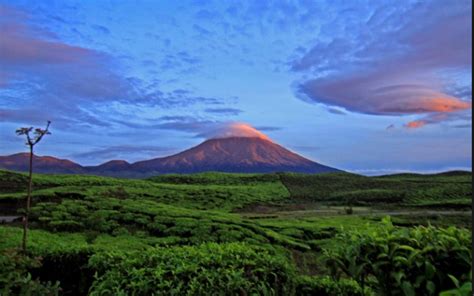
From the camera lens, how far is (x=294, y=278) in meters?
3.15

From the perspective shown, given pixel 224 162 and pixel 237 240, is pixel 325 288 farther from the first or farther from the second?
pixel 224 162

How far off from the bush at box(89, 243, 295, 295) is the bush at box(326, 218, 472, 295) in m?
0.82

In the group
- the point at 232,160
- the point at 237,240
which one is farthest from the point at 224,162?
the point at 237,240

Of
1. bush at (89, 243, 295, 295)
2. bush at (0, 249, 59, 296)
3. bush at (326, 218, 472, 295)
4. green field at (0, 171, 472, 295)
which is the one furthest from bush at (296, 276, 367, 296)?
bush at (0, 249, 59, 296)

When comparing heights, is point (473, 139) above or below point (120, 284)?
above

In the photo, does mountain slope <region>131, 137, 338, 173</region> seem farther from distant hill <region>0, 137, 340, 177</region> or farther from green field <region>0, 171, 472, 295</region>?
green field <region>0, 171, 472, 295</region>

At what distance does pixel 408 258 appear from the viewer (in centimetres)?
176

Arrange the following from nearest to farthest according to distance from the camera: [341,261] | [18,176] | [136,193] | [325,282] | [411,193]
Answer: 1. [341,261]
2. [325,282]
3. [136,193]
4. [18,176]
5. [411,193]

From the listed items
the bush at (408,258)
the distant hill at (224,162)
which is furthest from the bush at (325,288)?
the distant hill at (224,162)

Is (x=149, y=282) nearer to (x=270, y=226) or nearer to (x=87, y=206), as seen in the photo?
(x=270, y=226)

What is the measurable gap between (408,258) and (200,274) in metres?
1.38

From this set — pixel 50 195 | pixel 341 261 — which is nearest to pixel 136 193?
pixel 50 195

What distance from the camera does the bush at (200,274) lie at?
256 centimetres

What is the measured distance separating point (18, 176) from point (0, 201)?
20.4 ft
